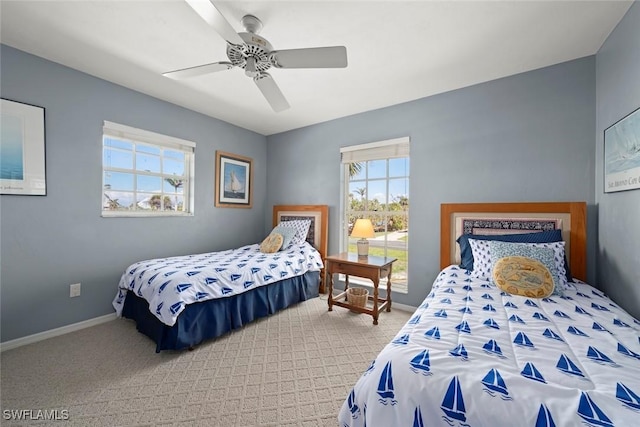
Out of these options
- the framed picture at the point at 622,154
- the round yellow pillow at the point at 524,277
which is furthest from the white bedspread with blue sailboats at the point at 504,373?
the framed picture at the point at 622,154

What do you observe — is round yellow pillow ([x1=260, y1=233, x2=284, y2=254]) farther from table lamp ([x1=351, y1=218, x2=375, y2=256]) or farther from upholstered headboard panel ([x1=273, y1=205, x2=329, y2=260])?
table lamp ([x1=351, y1=218, x2=375, y2=256])

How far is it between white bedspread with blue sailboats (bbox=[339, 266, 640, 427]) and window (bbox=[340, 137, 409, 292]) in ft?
6.34

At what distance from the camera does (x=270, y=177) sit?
14.9ft

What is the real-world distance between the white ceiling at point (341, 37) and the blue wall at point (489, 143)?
0.58 ft

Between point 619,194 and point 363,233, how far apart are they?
2056mm

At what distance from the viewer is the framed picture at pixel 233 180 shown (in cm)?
382

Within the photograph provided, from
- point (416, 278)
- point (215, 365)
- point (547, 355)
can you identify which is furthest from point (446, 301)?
point (215, 365)

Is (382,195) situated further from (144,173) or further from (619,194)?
Answer: (144,173)

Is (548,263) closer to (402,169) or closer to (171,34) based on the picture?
(402,169)

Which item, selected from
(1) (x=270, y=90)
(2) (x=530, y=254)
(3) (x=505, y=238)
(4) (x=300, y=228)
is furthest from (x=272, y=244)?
(2) (x=530, y=254)

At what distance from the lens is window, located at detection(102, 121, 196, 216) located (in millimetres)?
2828

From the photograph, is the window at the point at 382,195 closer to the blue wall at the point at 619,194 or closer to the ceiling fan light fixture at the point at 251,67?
the blue wall at the point at 619,194

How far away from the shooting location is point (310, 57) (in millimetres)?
1723

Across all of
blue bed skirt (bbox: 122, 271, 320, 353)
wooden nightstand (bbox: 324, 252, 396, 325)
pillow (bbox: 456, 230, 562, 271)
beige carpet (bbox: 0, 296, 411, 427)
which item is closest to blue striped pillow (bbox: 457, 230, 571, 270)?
pillow (bbox: 456, 230, 562, 271)
